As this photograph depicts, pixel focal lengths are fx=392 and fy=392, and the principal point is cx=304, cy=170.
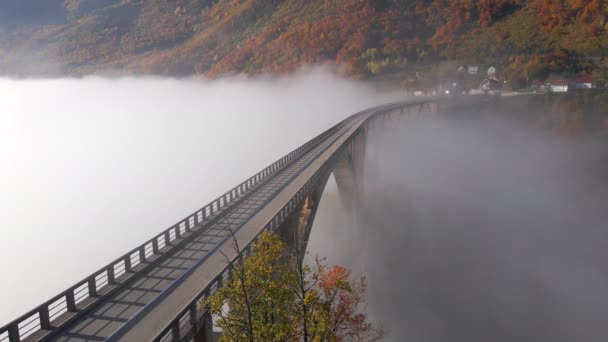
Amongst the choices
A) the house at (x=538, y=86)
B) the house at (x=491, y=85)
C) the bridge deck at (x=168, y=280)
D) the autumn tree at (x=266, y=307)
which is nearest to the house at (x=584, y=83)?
the house at (x=538, y=86)

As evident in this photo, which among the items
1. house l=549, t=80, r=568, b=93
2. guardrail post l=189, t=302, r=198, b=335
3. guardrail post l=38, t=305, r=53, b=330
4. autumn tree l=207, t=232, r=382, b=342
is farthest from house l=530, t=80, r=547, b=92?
guardrail post l=38, t=305, r=53, b=330

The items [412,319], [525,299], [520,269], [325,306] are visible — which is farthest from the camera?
[520,269]

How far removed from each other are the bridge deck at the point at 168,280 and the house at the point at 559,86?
128696 mm

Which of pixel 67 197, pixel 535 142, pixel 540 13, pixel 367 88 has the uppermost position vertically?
pixel 540 13

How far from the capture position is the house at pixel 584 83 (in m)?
124

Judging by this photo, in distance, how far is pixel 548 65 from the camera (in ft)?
456

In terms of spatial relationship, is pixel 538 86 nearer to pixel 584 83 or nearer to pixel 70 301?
pixel 584 83

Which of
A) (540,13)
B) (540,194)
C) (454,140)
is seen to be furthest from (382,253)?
(540,13)

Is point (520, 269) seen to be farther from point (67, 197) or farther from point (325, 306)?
point (67, 197)

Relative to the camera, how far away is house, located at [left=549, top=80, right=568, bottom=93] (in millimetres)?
122556

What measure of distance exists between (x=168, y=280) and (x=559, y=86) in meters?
142

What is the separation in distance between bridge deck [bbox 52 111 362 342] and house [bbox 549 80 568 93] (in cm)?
12870

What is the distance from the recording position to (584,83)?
124250mm

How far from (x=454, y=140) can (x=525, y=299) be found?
76.9m
